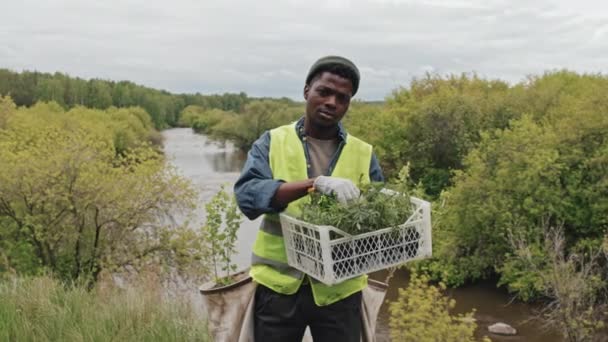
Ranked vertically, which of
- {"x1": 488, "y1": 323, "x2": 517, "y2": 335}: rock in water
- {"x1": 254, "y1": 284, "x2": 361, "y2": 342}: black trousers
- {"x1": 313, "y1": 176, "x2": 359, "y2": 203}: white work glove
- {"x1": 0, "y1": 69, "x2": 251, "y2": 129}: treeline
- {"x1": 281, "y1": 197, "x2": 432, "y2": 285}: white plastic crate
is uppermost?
{"x1": 0, "y1": 69, "x2": 251, "y2": 129}: treeline

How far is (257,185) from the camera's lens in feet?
7.72

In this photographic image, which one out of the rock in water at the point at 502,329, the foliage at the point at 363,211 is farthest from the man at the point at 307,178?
the rock in water at the point at 502,329

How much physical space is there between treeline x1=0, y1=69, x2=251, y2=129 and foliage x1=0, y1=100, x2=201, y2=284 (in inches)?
1839

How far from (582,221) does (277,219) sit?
Answer: 62.8 ft

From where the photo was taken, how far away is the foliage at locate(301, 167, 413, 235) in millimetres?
2223

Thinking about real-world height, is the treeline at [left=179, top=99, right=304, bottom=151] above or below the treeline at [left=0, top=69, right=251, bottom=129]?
below

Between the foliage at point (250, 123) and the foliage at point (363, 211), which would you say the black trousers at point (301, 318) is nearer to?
the foliage at point (363, 211)

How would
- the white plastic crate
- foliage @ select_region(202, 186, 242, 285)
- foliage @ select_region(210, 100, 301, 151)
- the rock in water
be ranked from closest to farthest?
the white plastic crate → foliage @ select_region(202, 186, 242, 285) → the rock in water → foliage @ select_region(210, 100, 301, 151)

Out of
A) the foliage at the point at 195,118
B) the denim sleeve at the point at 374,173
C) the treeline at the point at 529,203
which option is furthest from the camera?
the foliage at the point at 195,118

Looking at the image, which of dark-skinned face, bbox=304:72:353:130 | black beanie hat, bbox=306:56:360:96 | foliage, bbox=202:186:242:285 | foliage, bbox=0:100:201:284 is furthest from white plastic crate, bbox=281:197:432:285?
foliage, bbox=0:100:201:284

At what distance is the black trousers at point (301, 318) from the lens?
2529mm

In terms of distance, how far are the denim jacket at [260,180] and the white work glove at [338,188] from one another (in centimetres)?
17

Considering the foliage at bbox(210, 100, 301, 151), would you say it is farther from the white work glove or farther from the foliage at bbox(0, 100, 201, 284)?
the white work glove

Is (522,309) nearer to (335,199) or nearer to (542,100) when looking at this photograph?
(542,100)
